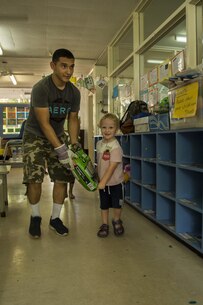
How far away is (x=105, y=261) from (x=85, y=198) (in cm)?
170

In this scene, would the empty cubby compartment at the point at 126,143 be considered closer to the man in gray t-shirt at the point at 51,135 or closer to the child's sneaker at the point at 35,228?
the man in gray t-shirt at the point at 51,135

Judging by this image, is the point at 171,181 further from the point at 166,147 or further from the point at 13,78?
the point at 13,78

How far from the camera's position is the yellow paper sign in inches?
63.7

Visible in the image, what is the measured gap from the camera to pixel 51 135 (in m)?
1.90

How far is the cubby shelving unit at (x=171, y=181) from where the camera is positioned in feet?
5.96

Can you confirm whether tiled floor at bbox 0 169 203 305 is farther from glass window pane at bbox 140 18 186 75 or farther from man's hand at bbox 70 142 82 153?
glass window pane at bbox 140 18 186 75

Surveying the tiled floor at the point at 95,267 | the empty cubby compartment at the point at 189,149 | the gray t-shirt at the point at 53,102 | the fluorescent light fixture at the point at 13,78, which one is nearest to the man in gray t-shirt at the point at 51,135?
the gray t-shirt at the point at 53,102

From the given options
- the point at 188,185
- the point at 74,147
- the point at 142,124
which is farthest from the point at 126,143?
the point at 188,185

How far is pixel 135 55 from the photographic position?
3.65 meters

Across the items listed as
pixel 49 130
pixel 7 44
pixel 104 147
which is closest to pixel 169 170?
pixel 104 147

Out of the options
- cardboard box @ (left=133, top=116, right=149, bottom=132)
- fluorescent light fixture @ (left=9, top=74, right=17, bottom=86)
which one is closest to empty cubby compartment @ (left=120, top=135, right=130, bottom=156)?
cardboard box @ (left=133, top=116, right=149, bottom=132)

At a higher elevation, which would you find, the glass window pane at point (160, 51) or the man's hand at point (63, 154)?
the glass window pane at point (160, 51)

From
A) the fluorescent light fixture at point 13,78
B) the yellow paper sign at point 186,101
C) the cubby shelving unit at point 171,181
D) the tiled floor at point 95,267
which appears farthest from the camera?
the fluorescent light fixture at point 13,78

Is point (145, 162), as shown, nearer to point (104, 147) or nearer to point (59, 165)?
point (104, 147)
